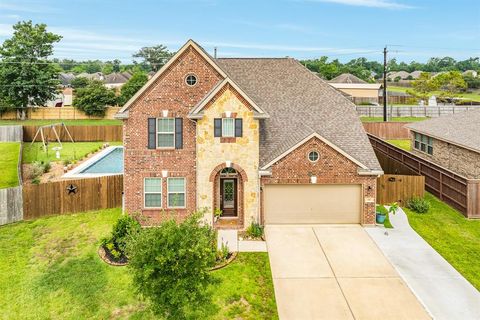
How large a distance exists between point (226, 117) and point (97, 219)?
820 cm

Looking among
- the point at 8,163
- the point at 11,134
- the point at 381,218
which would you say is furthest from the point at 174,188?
the point at 11,134

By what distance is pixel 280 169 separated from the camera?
18688 millimetres

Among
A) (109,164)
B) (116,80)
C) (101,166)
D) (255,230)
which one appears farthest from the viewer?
(116,80)

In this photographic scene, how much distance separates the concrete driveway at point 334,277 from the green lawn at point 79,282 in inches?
30.4

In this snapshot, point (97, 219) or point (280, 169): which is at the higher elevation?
point (280, 169)

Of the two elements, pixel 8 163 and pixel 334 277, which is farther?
pixel 8 163

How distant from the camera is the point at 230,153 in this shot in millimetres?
18312

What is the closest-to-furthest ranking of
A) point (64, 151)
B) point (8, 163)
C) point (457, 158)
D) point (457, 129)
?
point (457, 158)
point (457, 129)
point (8, 163)
point (64, 151)

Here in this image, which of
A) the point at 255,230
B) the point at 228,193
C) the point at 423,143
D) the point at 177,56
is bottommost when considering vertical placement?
the point at 255,230

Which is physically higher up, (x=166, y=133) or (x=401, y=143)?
(x=401, y=143)

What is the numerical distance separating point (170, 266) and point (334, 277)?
6916 millimetres

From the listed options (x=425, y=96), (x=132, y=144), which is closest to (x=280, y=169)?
(x=132, y=144)

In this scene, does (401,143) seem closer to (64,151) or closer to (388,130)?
(388,130)

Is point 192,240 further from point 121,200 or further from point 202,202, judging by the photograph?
point 121,200
